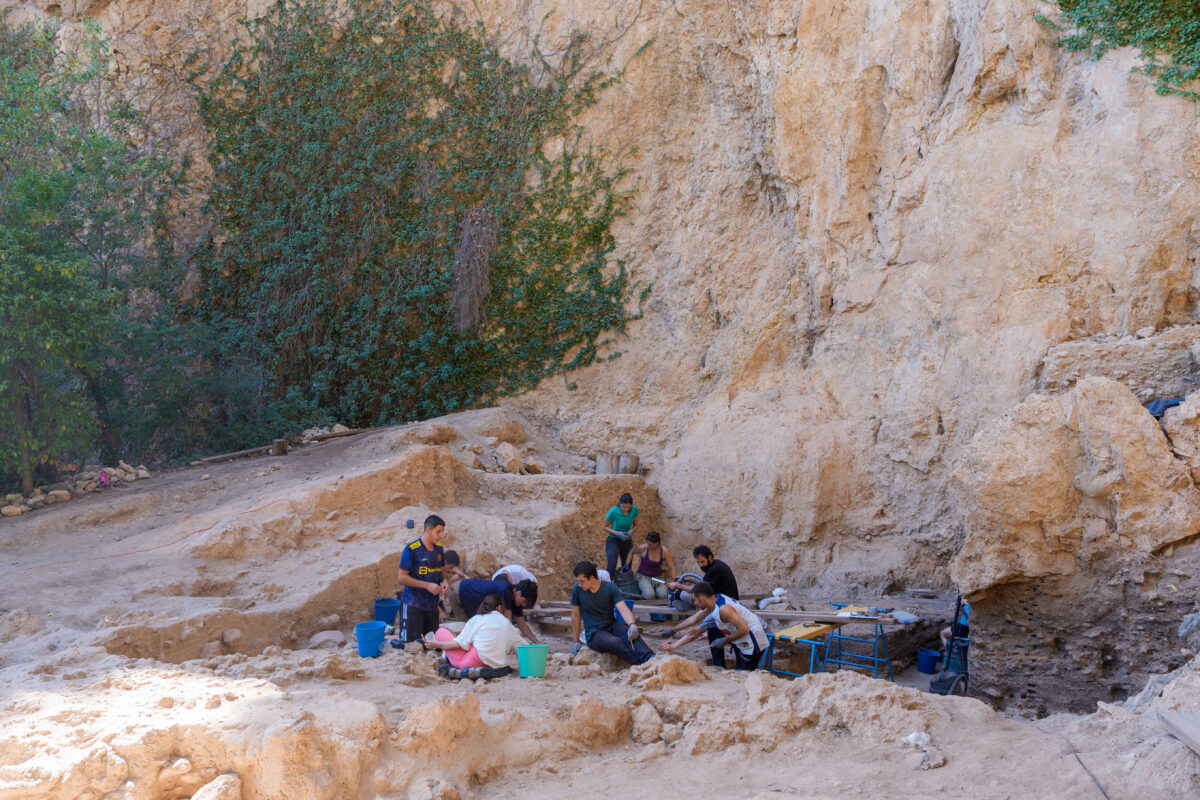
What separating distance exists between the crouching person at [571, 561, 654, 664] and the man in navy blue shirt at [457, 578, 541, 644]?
590 millimetres

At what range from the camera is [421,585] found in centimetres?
759

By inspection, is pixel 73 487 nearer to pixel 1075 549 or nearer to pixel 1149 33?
pixel 1075 549

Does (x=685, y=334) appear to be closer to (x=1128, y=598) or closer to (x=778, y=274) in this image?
(x=778, y=274)

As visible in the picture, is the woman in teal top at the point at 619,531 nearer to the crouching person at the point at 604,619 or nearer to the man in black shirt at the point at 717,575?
the man in black shirt at the point at 717,575

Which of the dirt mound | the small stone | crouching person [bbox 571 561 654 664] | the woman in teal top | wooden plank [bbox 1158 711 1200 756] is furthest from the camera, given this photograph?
the woman in teal top

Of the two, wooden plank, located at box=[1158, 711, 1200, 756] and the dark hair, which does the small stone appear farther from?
wooden plank, located at box=[1158, 711, 1200, 756]

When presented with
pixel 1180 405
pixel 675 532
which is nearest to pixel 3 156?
pixel 675 532

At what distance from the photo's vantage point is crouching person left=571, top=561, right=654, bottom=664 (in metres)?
7.34

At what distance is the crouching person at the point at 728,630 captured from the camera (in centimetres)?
781

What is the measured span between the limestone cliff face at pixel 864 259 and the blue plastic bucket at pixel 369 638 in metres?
5.34

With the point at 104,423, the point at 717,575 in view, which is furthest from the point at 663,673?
the point at 104,423

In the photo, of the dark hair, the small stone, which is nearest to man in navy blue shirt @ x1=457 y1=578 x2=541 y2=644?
the dark hair

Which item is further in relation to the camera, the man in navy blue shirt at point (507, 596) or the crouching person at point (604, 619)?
the man in navy blue shirt at point (507, 596)

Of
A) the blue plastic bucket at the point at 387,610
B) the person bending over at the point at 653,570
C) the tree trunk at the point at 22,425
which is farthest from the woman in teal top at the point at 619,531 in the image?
the tree trunk at the point at 22,425
